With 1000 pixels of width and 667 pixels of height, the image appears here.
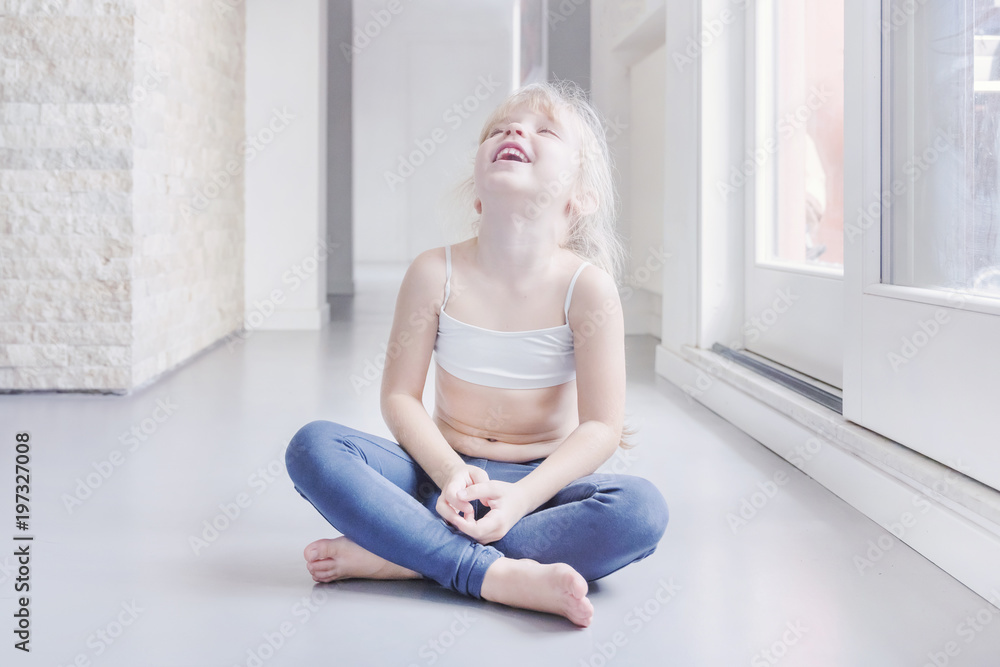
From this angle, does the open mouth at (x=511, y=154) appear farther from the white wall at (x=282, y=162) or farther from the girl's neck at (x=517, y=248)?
the white wall at (x=282, y=162)

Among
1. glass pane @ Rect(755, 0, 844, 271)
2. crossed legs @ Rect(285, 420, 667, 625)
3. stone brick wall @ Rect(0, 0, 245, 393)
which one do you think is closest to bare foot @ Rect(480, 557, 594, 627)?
crossed legs @ Rect(285, 420, 667, 625)

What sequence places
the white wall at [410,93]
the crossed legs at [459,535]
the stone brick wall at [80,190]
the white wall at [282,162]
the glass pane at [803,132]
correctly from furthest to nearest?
the white wall at [410,93], the white wall at [282,162], the stone brick wall at [80,190], the glass pane at [803,132], the crossed legs at [459,535]

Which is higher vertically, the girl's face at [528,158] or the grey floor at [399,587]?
the girl's face at [528,158]

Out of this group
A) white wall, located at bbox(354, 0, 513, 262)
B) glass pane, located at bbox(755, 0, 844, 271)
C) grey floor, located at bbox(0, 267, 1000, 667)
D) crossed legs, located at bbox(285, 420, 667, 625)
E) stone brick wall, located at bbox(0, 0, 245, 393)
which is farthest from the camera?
white wall, located at bbox(354, 0, 513, 262)

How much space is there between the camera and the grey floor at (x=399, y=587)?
2.89ft

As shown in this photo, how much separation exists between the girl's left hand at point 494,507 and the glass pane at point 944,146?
2.22ft

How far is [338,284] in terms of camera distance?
18.9 ft

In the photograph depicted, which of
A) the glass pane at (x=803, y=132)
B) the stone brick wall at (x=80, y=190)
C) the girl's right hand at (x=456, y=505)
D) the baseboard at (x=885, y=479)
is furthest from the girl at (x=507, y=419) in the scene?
the stone brick wall at (x=80, y=190)

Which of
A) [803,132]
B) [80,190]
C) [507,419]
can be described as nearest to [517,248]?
[507,419]

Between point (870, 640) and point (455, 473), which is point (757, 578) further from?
point (455, 473)

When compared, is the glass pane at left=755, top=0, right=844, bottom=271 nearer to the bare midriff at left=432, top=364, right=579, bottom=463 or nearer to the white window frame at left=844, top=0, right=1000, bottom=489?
the white window frame at left=844, top=0, right=1000, bottom=489

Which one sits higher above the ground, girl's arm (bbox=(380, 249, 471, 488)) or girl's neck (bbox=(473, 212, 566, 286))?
girl's neck (bbox=(473, 212, 566, 286))

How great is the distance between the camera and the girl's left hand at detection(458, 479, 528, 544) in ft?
3.19

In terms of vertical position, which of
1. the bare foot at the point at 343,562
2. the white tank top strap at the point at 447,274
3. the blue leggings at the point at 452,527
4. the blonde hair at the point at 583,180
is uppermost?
the blonde hair at the point at 583,180
